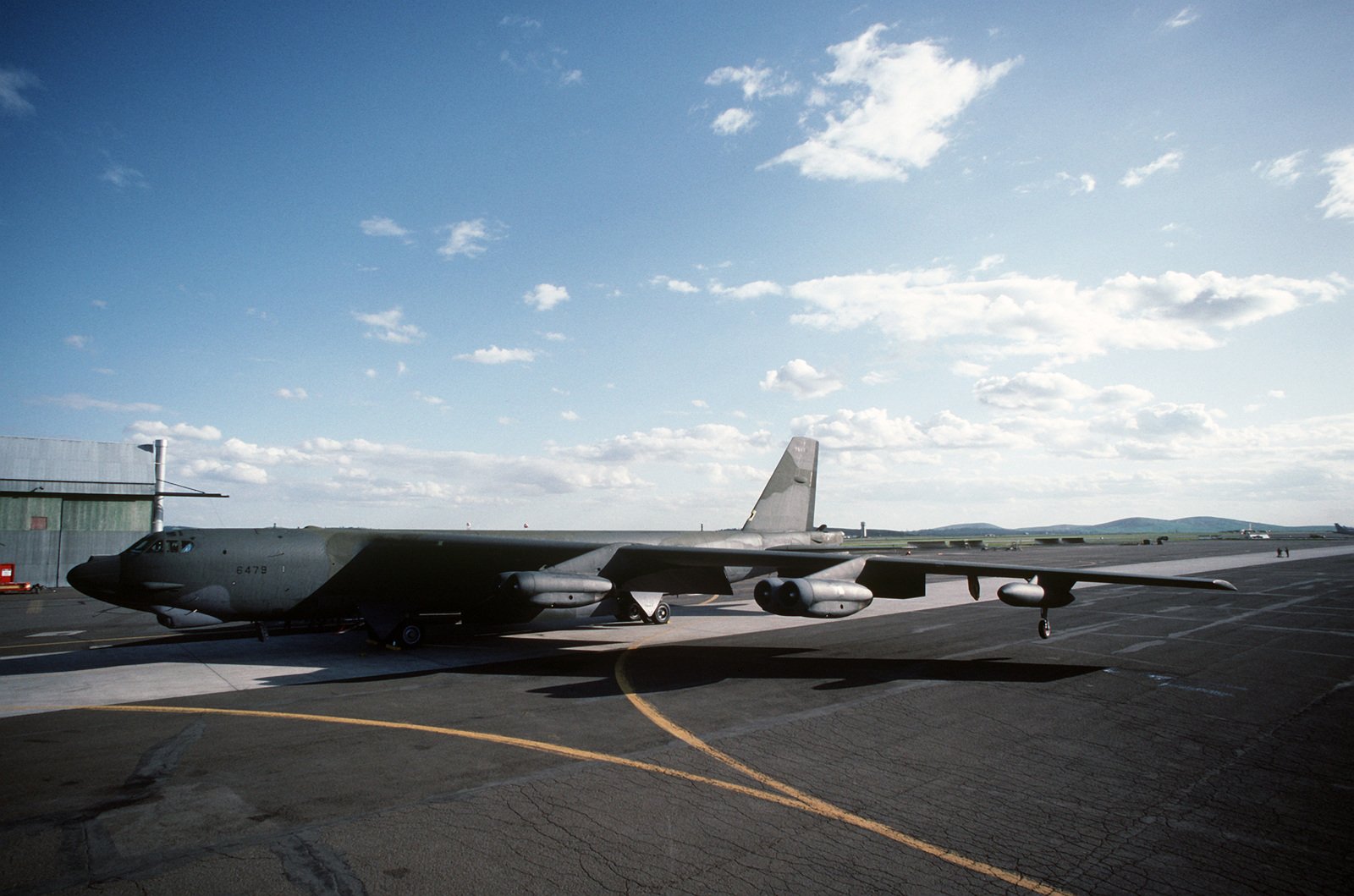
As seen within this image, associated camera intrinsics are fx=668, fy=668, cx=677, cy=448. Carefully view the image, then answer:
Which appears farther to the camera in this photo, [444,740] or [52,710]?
[52,710]

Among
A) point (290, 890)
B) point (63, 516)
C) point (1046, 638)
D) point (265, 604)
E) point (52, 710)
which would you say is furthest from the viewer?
point (63, 516)

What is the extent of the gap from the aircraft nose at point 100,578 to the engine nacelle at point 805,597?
15.6m

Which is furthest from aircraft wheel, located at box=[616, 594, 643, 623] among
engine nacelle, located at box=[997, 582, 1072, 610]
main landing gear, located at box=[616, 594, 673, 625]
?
engine nacelle, located at box=[997, 582, 1072, 610]

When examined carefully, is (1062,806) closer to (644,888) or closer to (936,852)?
(936,852)

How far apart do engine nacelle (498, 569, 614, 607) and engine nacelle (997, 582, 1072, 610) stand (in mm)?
9635

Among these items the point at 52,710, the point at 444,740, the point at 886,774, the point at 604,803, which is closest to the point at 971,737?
the point at 886,774

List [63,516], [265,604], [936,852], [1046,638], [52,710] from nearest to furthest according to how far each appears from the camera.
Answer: [936,852] < [52,710] < [265,604] < [1046,638] < [63,516]

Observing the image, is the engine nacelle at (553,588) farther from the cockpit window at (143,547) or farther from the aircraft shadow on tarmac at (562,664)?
the cockpit window at (143,547)

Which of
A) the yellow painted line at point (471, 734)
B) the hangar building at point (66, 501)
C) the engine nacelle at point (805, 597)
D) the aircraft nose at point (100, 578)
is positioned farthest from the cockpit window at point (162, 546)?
the hangar building at point (66, 501)

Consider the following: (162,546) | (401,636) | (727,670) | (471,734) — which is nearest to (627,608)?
(401,636)

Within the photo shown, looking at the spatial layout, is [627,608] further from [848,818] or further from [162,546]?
[848,818]

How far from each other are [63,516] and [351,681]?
40.7 metres

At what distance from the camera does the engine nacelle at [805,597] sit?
13945mm

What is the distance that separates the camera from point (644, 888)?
19.4ft
